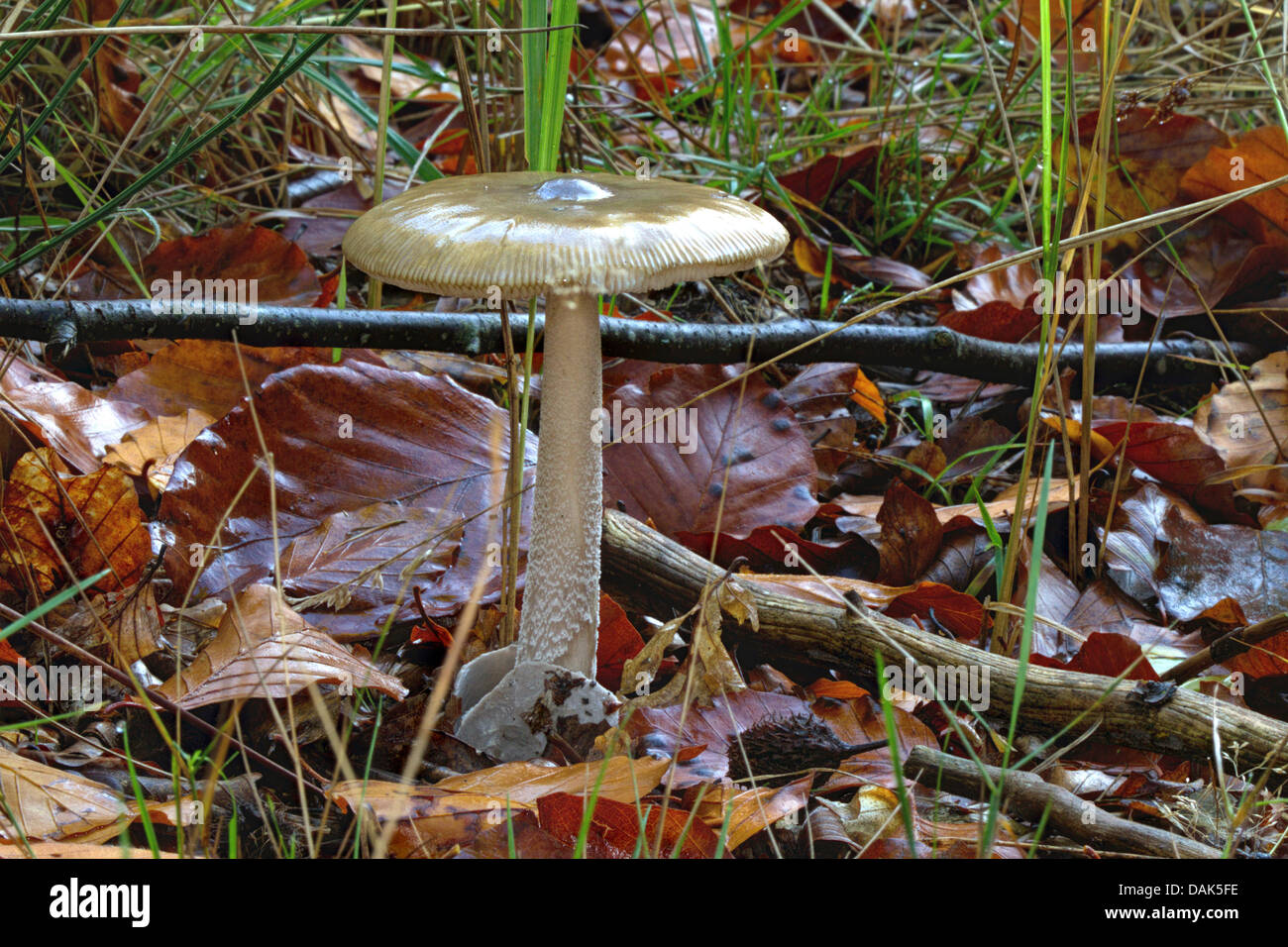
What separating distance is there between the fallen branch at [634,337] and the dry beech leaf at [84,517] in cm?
25

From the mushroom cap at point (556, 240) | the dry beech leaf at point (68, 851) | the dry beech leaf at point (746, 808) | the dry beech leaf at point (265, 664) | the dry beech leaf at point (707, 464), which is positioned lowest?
the dry beech leaf at point (746, 808)

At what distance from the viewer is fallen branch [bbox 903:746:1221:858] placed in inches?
60.1

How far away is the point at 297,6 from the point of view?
101 inches

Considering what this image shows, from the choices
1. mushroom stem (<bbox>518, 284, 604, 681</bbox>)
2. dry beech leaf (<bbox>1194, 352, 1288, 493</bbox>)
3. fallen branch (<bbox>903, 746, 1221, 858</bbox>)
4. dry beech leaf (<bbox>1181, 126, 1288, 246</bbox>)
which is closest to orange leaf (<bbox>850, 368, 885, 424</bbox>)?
dry beech leaf (<bbox>1194, 352, 1288, 493</bbox>)

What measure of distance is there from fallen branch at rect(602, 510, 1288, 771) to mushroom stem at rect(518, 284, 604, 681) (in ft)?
0.77

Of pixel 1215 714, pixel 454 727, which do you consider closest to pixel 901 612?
pixel 1215 714

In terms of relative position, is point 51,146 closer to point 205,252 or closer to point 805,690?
point 205,252

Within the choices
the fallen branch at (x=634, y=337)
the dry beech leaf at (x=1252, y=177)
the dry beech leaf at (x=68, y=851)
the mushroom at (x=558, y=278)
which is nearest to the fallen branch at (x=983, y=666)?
the mushroom at (x=558, y=278)

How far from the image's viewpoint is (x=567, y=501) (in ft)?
6.51

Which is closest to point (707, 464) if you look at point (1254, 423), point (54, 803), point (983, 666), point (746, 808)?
point (983, 666)

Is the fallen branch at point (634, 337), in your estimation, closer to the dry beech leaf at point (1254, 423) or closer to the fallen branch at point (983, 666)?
the dry beech leaf at point (1254, 423)

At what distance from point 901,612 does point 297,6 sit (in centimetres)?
194

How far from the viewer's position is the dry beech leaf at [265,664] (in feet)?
5.80

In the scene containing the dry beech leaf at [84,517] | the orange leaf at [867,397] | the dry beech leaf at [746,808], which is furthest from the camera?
the orange leaf at [867,397]
